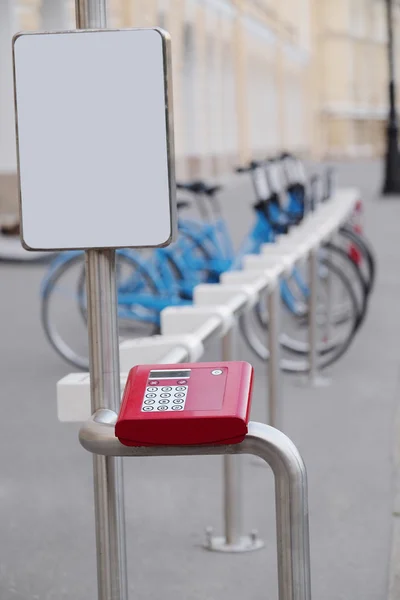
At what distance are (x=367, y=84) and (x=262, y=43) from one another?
24.7 meters

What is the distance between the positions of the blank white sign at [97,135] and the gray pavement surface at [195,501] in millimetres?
1832

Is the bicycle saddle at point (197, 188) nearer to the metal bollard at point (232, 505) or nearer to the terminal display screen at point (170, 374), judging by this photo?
the metal bollard at point (232, 505)

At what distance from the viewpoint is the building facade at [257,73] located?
21.1m

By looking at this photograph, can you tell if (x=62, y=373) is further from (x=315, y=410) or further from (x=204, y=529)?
(x=204, y=529)

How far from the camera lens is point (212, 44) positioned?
31.5 m

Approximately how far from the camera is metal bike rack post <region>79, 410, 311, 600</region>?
2008 millimetres

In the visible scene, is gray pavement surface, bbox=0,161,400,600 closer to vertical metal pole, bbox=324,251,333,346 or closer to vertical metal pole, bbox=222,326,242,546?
vertical metal pole, bbox=222,326,242,546

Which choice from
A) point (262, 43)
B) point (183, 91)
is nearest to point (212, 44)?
point (183, 91)

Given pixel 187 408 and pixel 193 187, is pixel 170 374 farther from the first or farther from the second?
pixel 193 187

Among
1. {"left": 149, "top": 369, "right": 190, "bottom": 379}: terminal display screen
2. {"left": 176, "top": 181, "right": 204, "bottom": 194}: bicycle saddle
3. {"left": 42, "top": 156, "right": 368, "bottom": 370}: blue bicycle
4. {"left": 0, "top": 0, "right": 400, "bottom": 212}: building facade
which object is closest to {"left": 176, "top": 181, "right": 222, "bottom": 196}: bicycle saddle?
{"left": 176, "top": 181, "right": 204, "bottom": 194}: bicycle saddle

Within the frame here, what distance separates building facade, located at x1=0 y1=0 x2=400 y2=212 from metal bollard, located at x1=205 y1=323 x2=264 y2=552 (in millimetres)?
13256

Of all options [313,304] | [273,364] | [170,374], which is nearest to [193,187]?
[313,304]

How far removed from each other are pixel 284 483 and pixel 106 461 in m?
0.31

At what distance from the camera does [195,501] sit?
4684 millimetres
